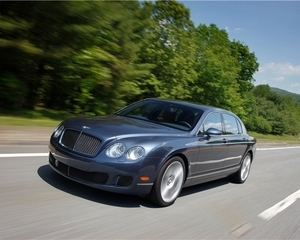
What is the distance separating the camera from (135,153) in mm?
4676

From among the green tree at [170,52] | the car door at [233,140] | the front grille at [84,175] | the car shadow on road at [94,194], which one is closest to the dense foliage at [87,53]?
the green tree at [170,52]

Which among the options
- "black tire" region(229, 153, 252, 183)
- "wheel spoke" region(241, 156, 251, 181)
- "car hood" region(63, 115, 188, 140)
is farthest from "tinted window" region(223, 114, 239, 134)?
"car hood" region(63, 115, 188, 140)

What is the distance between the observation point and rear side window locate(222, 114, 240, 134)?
23.3ft

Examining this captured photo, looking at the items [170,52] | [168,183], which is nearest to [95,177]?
[168,183]

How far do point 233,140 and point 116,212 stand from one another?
3360 millimetres

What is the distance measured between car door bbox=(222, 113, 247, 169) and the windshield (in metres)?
1.06

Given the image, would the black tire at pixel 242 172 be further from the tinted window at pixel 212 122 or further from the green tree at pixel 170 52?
the green tree at pixel 170 52

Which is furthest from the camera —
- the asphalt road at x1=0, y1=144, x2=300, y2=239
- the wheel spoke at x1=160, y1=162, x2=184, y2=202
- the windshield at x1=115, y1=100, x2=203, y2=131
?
the windshield at x1=115, y1=100, x2=203, y2=131

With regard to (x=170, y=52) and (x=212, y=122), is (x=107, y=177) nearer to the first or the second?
(x=212, y=122)

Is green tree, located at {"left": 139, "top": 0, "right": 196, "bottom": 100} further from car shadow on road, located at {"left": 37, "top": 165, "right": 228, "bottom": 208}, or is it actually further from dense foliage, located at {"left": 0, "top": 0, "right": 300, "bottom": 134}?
car shadow on road, located at {"left": 37, "top": 165, "right": 228, "bottom": 208}

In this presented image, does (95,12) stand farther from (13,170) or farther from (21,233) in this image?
(21,233)

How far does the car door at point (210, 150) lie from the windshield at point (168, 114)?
0.23 m

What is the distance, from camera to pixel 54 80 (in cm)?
1515

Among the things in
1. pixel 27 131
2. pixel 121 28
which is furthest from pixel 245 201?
pixel 121 28
